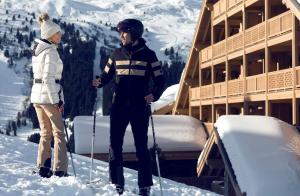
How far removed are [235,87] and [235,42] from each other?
200cm

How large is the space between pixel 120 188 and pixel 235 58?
18.3 meters

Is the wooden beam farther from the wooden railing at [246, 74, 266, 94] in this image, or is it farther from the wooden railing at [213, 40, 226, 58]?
the wooden railing at [213, 40, 226, 58]

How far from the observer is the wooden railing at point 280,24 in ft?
60.2

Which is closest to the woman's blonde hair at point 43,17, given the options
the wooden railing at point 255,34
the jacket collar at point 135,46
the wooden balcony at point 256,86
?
the jacket collar at point 135,46

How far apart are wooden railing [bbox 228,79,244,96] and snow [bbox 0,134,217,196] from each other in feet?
42.2

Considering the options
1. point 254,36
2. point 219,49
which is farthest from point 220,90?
point 254,36

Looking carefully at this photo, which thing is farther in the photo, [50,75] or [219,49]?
[219,49]

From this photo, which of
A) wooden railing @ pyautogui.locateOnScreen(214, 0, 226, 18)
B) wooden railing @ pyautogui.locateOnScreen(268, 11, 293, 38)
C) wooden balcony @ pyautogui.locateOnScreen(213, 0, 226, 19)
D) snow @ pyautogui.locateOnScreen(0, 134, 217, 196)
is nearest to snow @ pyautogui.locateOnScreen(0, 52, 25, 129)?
wooden balcony @ pyautogui.locateOnScreen(213, 0, 226, 19)

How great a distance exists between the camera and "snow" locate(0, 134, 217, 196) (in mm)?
6875

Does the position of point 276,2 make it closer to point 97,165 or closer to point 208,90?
point 208,90

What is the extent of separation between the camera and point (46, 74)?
7605mm

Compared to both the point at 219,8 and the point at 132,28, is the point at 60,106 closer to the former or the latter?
the point at 132,28

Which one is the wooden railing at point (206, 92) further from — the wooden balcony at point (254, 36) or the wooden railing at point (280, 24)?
the wooden railing at point (280, 24)

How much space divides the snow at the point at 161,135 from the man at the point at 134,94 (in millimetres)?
16152
